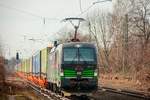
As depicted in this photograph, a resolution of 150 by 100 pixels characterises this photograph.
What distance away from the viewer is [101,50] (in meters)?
88.9

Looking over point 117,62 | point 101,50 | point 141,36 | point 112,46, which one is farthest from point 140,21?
point 101,50

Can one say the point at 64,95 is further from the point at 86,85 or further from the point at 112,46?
the point at 112,46

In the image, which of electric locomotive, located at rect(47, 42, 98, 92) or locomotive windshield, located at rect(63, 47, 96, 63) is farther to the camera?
locomotive windshield, located at rect(63, 47, 96, 63)

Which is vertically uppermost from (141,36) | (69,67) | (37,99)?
(141,36)

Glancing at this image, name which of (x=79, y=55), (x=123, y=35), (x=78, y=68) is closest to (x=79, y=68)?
(x=78, y=68)

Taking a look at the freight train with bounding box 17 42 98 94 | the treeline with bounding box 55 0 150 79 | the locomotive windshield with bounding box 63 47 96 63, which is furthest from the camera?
the treeline with bounding box 55 0 150 79

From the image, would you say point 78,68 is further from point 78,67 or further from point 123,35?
point 123,35

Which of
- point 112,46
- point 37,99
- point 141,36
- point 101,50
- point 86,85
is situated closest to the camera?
point 86,85

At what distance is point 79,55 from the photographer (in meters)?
26.7

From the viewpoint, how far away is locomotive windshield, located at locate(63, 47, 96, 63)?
26500 millimetres

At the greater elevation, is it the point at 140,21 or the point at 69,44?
the point at 140,21

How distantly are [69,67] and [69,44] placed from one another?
142 cm

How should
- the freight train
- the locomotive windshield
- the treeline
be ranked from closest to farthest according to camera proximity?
the freight train
the locomotive windshield
the treeline

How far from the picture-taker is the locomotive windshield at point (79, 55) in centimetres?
2650
